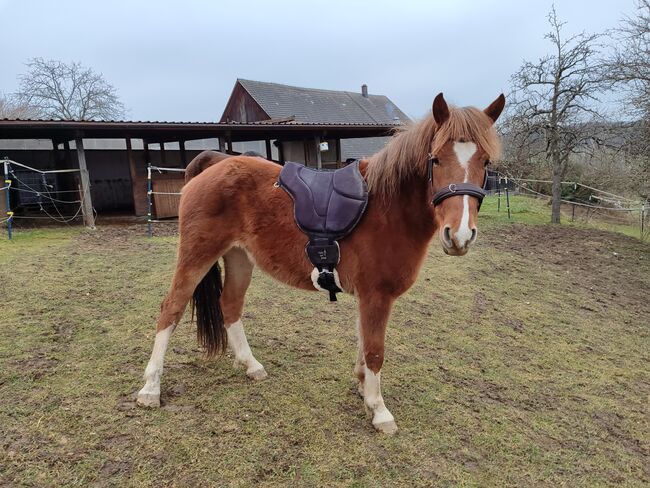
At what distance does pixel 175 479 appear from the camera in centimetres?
202

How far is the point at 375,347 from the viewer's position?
2494 millimetres

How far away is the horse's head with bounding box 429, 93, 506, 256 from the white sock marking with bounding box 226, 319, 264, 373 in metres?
1.81

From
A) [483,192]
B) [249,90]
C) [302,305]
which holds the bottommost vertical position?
[302,305]

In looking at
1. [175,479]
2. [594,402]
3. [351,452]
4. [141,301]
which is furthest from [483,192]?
[141,301]

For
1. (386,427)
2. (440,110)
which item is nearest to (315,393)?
(386,427)

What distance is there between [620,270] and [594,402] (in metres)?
6.17

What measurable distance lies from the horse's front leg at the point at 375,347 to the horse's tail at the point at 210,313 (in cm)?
119

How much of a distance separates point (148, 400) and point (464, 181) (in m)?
2.32

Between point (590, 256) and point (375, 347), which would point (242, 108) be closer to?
point (590, 256)

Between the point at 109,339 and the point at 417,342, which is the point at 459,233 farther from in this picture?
the point at 109,339

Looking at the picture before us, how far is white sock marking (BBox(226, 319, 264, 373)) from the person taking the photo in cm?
310

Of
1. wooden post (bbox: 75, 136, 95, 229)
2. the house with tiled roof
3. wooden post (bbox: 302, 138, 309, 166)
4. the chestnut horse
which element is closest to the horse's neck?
the chestnut horse

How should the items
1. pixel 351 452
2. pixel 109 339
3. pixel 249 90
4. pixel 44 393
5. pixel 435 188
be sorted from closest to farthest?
pixel 435 188
pixel 351 452
pixel 44 393
pixel 109 339
pixel 249 90

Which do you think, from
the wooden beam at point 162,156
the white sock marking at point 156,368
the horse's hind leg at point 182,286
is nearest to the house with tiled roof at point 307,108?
the wooden beam at point 162,156
